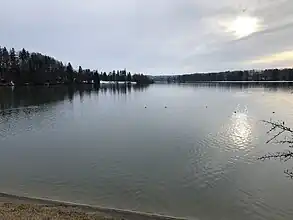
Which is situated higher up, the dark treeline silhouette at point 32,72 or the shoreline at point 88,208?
the dark treeline silhouette at point 32,72

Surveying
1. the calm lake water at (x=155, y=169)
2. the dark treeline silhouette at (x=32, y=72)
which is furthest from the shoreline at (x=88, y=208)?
the dark treeline silhouette at (x=32, y=72)

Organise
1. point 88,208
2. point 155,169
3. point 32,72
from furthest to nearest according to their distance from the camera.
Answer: point 32,72, point 155,169, point 88,208

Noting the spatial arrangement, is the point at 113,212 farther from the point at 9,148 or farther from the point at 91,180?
the point at 9,148

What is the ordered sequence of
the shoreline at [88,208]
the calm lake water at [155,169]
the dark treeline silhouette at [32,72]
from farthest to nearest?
the dark treeline silhouette at [32,72] → the calm lake water at [155,169] → the shoreline at [88,208]

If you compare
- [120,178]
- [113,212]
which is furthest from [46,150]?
[113,212]

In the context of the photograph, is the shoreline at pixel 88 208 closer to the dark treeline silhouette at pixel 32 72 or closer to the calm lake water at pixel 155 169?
the calm lake water at pixel 155 169

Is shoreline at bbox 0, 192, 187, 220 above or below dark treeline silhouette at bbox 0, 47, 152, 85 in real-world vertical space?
below

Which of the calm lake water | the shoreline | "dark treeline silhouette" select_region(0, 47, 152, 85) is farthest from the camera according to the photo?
"dark treeline silhouette" select_region(0, 47, 152, 85)

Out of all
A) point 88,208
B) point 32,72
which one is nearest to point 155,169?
point 88,208

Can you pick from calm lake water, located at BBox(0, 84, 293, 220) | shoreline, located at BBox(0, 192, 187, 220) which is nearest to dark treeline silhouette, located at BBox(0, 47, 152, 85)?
calm lake water, located at BBox(0, 84, 293, 220)

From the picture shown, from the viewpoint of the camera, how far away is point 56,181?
1345 centimetres

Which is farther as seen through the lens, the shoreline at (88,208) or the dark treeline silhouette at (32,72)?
the dark treeline silhouette at (32,72)

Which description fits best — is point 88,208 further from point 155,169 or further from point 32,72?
point 32,72

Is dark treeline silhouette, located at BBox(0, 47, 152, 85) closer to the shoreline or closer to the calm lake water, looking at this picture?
the calm lake water
